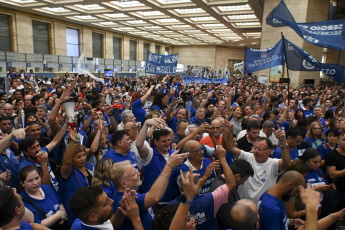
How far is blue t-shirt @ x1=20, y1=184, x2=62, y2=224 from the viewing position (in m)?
2.24

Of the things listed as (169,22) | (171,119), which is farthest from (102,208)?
(169,22)

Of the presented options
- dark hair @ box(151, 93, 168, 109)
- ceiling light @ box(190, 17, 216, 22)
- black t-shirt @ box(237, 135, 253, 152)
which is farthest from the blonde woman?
ceiling light @ box(190, 17, 216, 22)

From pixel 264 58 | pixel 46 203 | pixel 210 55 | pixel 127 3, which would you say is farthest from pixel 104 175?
pixel 210 55

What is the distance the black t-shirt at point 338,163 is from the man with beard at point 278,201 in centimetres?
157

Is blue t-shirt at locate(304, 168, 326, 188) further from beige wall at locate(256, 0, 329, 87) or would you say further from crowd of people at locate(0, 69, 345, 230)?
beige wall at locate(256, 0, 329, 87)

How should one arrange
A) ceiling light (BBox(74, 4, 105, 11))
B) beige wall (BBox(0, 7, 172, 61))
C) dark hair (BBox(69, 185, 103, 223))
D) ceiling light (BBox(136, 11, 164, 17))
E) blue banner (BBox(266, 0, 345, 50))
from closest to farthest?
1. dark hair (BBox(69, 185, 103, 223))
2. blue banner (BBox(266, 0, 345, 50))
3. ceiling light (BBox(74, 4, 105, 11))
4. beige wall (BBox(0, 7, 172, 61))
5. ceiling light (BBox(136, 11, 164, 17))

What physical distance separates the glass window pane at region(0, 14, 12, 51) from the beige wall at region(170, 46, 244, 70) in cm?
2859

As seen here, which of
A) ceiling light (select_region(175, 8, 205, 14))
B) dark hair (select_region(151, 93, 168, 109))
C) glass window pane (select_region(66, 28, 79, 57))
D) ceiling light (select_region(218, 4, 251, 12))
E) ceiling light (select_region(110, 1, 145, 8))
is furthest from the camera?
glass window pane (select_region(66, 28, 79, 57))

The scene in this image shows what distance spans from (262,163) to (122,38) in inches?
1248

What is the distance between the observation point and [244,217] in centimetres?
176

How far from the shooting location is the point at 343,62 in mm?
23266

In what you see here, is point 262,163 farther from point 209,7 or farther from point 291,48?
point 209,7

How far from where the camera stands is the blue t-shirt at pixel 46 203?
224 centimetres

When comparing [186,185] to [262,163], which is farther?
[262,163]
